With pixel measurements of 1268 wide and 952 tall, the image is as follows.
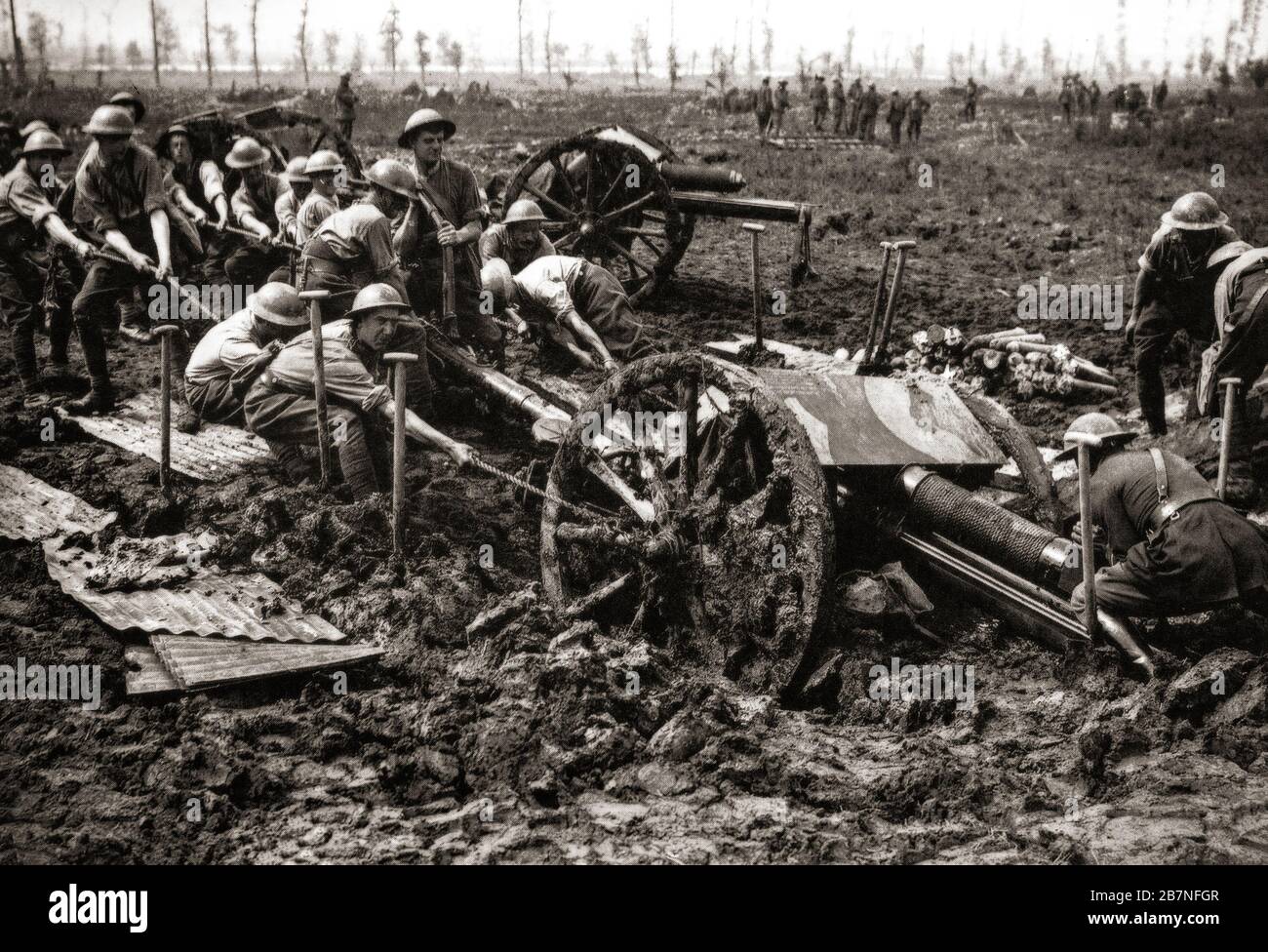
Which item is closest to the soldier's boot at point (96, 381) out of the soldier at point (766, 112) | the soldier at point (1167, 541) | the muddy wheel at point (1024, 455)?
the muddy wheel at point (1024, 455)

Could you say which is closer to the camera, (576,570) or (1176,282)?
(576,570)

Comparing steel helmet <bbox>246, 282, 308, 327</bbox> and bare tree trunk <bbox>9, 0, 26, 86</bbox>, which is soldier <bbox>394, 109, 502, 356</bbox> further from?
bare tree trunk <bbox>9, 0, 26, 86</bbox>

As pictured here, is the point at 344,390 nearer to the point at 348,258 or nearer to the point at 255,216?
the point at 348,258

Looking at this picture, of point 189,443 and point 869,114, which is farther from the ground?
point 869,114

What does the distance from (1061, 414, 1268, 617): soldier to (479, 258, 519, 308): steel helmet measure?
15.1 ft

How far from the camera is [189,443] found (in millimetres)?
7215

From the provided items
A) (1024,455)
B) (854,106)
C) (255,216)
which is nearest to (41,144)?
(255,216)

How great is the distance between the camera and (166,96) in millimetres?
31469

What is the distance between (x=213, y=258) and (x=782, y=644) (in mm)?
7322

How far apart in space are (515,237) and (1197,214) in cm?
485

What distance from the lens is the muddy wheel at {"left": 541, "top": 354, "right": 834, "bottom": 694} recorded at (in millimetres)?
4285

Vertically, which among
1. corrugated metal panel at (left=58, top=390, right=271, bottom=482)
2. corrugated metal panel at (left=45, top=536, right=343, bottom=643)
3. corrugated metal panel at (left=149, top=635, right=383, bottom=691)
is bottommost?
corrugated metal panel at (left=149, top=635, right=383, bottom=691)

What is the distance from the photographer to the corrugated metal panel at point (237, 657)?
438cm

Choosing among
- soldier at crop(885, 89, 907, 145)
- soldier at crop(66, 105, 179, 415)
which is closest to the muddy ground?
soldier at crop(66, 105, 179, 415)
